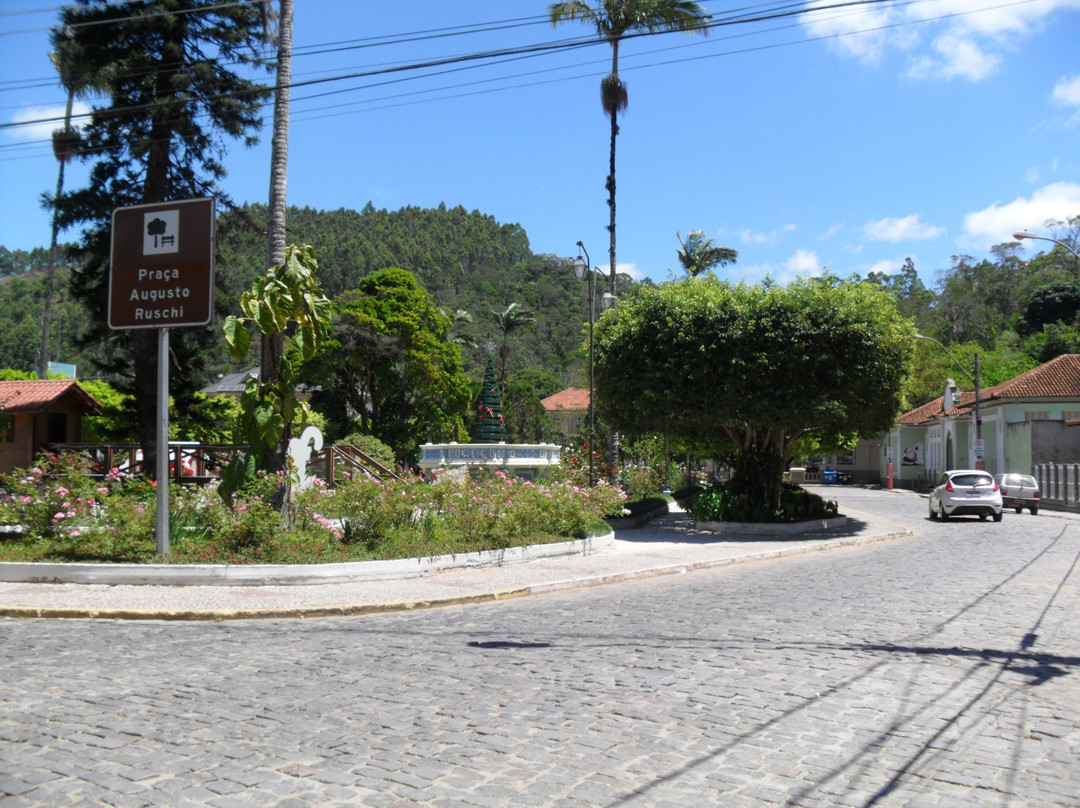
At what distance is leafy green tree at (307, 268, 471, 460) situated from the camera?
144 ft

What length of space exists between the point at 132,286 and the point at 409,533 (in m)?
5.97

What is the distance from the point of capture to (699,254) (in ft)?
149

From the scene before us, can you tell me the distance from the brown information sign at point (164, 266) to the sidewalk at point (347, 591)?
12.9ft

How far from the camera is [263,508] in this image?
13.3 meters

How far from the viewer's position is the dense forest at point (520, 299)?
227 feet

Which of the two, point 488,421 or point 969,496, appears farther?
point 488,421

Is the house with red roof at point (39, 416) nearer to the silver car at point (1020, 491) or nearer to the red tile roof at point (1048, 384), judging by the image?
the silver car at point (1020, 491)

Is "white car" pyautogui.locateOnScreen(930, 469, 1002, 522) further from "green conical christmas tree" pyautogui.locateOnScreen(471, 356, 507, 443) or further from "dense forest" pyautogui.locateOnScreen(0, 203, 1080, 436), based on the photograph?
"dense forest" pyautogui.locateOnScreen(0, 203, 1080, 436)

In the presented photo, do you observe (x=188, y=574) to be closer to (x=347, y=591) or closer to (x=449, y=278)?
(x=347, y=591)

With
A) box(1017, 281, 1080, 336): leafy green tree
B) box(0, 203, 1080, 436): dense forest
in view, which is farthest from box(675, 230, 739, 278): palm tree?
box(1017, 281, 1080, 336): leafy green tree

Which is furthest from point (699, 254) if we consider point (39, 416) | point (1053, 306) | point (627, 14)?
point (1053, 306)

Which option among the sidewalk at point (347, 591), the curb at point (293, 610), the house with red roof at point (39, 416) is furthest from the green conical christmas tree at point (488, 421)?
the curb at point (293, 610)

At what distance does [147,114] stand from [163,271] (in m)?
13.2

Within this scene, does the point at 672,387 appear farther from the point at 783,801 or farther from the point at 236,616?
the point at 783,801
